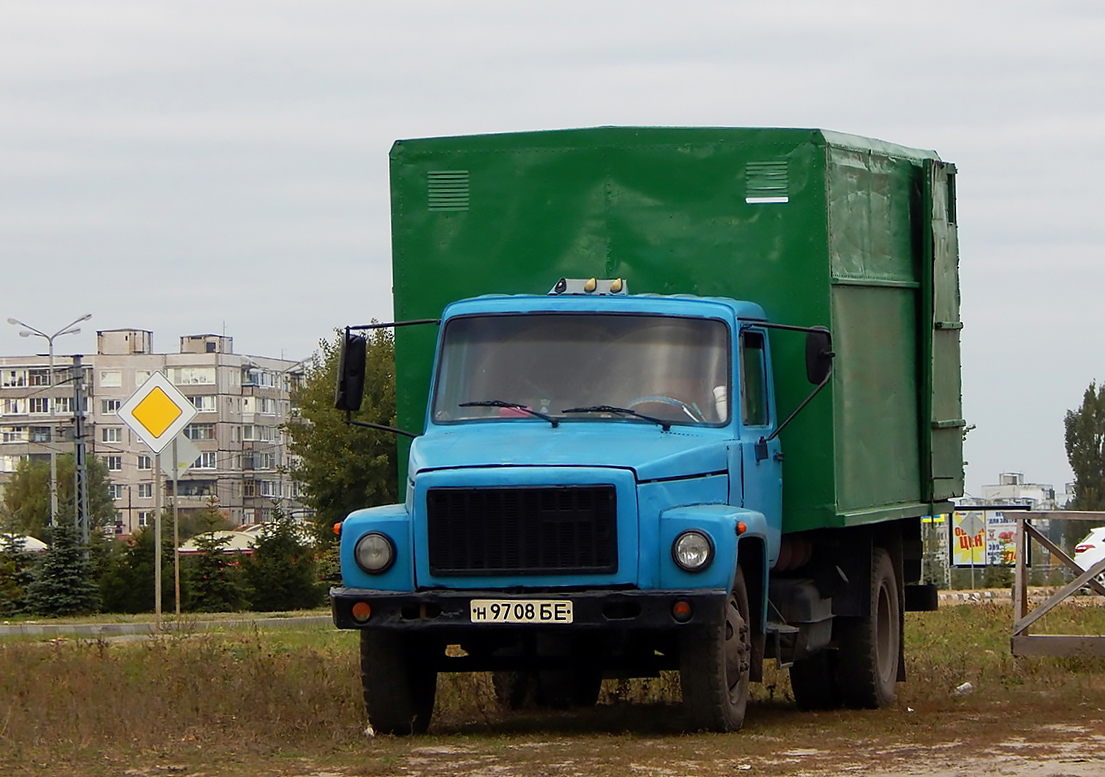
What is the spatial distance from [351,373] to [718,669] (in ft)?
9.32

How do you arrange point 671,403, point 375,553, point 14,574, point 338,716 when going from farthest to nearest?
point 14,574, point 338,716, point 671,403, point 375,553

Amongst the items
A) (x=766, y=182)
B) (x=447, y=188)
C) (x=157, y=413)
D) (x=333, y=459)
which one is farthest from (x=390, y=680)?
(x=333, y=459)

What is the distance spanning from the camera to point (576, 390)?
11922 mm

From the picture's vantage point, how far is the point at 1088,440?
106688 mm

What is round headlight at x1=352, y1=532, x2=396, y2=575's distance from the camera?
36.7 feet

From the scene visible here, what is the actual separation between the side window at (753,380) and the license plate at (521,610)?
1.96 meters

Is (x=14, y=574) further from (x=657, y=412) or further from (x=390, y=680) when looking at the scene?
(x=657, y=412)

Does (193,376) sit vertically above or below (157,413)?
above

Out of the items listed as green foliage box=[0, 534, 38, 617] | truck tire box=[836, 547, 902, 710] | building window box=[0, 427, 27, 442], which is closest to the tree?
green foliage box=[0, 534, 38, 617]

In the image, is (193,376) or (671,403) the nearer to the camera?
(671,403)

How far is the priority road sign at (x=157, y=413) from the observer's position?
21031 millimetres

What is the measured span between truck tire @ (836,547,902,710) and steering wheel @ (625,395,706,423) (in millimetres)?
3015

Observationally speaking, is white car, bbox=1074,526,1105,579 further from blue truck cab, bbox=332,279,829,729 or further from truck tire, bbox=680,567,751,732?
truck tire, bbox=680,567,751,732

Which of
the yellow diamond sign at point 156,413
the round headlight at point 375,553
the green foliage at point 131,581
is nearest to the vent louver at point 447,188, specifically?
the round headlight at point 375,553
